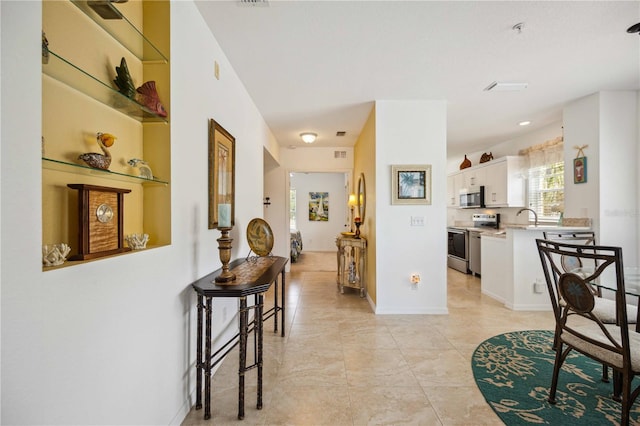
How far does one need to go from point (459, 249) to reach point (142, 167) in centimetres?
597

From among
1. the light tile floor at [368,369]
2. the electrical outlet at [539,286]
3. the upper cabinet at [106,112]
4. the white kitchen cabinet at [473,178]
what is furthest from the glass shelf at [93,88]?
the white kitchen cabinet at [473,178]

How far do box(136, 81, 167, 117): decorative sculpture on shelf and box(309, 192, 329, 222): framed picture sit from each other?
26.0 feet

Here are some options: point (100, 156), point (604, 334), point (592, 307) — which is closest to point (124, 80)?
point (100, 156)

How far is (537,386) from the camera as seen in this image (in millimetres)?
1998

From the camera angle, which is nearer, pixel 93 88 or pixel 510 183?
pixel 93 88

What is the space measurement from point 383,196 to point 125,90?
281 centimetres

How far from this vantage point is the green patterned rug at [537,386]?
1.70m

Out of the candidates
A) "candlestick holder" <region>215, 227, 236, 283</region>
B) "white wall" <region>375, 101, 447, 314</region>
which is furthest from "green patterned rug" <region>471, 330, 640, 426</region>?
"candlestick holder" <region>215, 227, 236, 283</region>

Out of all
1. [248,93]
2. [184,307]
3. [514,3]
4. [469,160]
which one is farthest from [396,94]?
[469,160]

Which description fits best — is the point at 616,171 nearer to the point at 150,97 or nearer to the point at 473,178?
the point at 473,178

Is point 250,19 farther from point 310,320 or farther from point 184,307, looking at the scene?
point 310,320

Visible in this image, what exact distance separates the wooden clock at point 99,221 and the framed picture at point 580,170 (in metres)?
4.65

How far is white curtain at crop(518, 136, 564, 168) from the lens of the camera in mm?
4246

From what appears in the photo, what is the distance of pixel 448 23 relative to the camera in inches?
79.7
